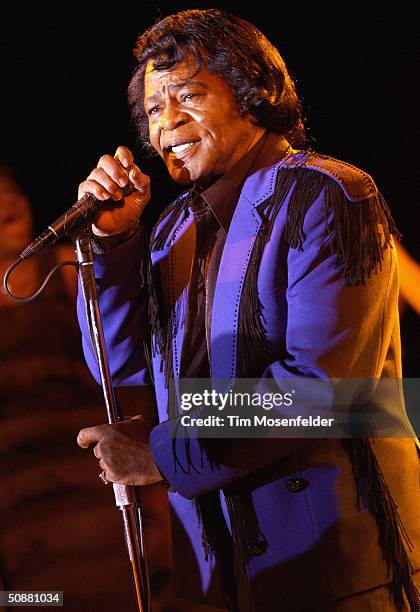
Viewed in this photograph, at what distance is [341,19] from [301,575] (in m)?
1.40

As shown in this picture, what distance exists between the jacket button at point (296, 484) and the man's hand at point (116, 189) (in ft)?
2.04

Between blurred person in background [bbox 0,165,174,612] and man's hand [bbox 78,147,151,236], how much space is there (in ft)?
2.31

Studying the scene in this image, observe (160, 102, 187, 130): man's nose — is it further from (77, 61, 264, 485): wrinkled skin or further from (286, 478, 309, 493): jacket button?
(286, 478, 309, 493): jacket button

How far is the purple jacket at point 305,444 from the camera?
1.20 m

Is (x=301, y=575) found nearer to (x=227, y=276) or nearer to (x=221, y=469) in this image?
(x=221, y=469)

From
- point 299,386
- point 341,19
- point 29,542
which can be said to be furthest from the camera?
point 29,542

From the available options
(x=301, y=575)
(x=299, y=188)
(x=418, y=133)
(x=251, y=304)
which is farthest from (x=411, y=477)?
(x=418, y=133)

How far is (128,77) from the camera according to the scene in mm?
2098

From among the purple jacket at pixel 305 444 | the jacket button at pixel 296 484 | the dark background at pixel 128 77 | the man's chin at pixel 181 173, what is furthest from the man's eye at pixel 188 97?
the jacket button at pixel 296 484

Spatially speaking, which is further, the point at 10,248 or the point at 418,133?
the point at 10,248

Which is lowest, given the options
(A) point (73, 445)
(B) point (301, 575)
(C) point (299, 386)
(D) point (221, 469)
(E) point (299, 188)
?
(A) point (73, 445)

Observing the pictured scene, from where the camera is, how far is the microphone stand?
4.41ft

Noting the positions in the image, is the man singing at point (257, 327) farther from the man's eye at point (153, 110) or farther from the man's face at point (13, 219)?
the man's face at point (13, 219)

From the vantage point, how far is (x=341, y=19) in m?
1.98
